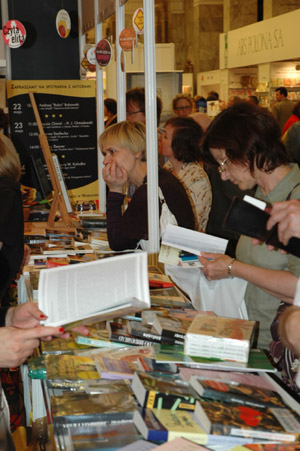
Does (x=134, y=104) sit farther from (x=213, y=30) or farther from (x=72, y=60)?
(x=213, y=30)

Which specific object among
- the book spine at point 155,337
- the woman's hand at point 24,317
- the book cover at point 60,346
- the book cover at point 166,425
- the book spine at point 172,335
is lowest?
the book cover at point 60,346

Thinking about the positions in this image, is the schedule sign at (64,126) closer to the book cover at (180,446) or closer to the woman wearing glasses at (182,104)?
the woman wearing glasses at (182,104)

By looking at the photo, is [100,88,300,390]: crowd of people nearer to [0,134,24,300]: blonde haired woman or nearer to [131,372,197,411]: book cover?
[131,372,197,411]: book cover

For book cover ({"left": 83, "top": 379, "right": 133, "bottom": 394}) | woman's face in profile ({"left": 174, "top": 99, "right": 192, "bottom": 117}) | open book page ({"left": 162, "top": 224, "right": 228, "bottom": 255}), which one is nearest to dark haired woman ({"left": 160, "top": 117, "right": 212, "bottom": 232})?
open book page ({"left": 162, "top": 224, "right": 228, "bottom": 255})

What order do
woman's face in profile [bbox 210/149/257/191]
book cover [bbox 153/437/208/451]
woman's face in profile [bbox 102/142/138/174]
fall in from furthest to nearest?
woman's face in profile [bbox 102/142/138/174], woman's face in profile [bbox 210/149/257/191], book cover [bbox 153/437/208/451]

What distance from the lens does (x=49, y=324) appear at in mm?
1471

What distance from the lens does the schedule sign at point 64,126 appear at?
229 inches

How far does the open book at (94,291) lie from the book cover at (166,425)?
0.80ft

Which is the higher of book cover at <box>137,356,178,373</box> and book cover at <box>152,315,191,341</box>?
book cover at <box>152,315,191,341</box>

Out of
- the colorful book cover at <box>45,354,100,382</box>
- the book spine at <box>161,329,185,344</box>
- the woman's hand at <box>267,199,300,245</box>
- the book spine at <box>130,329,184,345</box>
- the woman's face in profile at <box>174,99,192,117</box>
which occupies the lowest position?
the colorful book cover at <box>45,354,100,382</box>

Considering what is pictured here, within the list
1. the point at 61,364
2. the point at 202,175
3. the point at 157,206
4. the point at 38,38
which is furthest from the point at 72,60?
the point at 61,364

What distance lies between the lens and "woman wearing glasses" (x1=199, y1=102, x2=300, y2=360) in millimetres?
2328

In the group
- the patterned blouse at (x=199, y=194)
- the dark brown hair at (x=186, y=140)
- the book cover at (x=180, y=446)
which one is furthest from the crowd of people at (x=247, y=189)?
the dark brown hair at (x=186, y=140)

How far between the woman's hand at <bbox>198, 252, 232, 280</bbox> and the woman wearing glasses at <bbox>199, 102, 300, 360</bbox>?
0.05m
